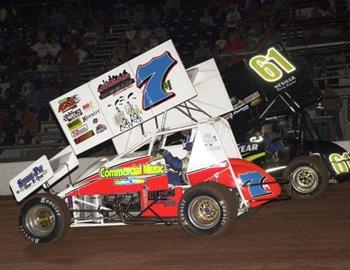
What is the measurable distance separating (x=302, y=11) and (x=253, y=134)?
28.8 ft

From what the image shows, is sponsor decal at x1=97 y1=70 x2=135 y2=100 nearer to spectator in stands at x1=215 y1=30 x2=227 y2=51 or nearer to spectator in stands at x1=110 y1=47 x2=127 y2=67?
spectator in stands at x1=110 y1=47 x2=127 y2=67

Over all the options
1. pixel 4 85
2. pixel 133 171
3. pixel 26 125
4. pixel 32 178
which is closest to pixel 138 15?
pixel 4 85

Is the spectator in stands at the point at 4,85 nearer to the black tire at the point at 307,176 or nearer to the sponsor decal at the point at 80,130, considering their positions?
the sponsor decal at the point at 80,130

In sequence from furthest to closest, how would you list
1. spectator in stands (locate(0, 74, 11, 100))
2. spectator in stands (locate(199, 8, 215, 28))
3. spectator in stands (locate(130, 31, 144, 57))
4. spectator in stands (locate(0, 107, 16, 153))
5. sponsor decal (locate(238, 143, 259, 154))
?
spectator in stands (locate(199, 8, 215, 28)), spectator in stands (locate(130, 31, 144, 57)), spectator in stands (locate(0, 74, 11, 100)), spectator in stands (locate(0, 107, 16, 153)), sponsor decal (locate(238, 143, 259, 154))

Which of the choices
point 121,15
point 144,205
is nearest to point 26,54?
point 121,15

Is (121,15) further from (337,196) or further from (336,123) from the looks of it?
(337,196)

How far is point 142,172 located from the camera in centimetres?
776

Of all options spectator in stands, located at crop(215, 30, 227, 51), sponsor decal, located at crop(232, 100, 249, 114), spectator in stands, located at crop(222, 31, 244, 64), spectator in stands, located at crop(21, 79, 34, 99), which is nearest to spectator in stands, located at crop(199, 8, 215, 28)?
spectator in stands, located at crop(215, 30, 227, 51)

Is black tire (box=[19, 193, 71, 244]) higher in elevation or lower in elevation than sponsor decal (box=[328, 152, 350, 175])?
higher

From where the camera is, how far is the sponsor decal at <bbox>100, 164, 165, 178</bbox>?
771 cm

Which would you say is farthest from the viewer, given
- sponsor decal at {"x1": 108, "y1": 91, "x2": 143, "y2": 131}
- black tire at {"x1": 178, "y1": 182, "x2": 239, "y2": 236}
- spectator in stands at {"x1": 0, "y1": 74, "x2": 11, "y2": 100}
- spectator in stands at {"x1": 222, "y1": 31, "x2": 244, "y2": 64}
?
spectator in stands at {"x1": 0, "y1": 74, "x2": 11, "y2": 100}

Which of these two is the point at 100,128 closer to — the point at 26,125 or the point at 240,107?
the point at 240,107

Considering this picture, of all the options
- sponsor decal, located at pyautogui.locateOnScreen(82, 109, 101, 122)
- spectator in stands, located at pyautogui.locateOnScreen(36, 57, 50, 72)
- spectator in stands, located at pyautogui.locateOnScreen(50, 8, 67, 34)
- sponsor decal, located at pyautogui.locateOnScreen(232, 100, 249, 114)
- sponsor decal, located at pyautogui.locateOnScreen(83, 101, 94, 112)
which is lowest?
sponsor decal, located at pyautogui.locateOnScreen(232, 100, 249, 114)

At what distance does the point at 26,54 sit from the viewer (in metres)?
18.6
